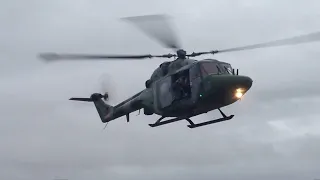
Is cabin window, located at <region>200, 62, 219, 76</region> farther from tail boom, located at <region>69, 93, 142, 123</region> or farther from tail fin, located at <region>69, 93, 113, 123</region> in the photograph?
tail fin, located at <region>69, 93, 113, 123</region>

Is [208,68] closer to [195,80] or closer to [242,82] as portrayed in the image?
[195,80]

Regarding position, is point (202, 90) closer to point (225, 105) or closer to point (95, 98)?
point (225, 105)

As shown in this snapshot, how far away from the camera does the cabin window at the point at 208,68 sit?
31377 mm

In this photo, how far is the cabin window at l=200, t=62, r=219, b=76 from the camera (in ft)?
103

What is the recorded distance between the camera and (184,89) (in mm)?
32188

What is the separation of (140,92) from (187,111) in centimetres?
539

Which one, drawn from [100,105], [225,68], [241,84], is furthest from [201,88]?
[100,105]

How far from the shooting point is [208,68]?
31.6 meters

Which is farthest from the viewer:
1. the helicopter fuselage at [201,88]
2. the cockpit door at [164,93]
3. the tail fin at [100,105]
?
the tail fin at [100,105]

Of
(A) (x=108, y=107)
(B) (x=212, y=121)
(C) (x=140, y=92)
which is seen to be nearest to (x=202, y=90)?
(B) (x=212, y=121)

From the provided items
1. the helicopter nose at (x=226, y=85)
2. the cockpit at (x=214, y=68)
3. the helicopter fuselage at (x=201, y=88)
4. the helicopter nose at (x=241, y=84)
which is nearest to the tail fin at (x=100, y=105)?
the helicopter fuselage at (x=201, y=88)

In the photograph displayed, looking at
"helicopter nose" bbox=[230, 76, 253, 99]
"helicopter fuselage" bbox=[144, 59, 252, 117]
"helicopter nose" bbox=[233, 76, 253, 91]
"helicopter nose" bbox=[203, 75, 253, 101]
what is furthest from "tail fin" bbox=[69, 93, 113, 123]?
"helicopter nose" bbox=[233, 76, 253, 91]

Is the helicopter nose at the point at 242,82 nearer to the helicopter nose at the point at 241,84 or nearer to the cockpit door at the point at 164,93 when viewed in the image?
the helicopter nose at the point at 241,84

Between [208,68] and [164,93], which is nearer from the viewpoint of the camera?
[208,68]
